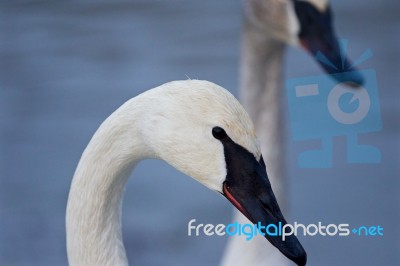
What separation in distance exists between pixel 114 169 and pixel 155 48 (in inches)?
42.3

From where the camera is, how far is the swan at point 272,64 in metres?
2.50

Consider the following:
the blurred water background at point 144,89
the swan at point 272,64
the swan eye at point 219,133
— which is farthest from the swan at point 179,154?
the blurred water background at point 144,89

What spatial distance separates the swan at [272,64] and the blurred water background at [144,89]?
0.05 m

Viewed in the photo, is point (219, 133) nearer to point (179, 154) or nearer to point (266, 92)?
point (179, 154)

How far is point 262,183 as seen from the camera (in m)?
1.57

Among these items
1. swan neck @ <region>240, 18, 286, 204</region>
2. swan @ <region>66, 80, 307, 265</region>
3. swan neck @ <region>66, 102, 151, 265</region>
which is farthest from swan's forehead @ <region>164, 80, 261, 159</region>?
swan neck @ <region>240, 18, 286, 204</region>

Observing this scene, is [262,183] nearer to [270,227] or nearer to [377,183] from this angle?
[270,227]

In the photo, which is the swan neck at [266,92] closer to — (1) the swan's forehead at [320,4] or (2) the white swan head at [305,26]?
(2) the white swan head at [305,26]

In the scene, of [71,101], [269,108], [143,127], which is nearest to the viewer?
[143,127]

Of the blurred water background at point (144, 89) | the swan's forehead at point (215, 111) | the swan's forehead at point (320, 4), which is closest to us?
the swan's forehead at point (215, 111)

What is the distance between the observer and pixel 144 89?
8.68 ft

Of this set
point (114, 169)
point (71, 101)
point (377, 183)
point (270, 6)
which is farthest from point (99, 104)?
point (114, 169)

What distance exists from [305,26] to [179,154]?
1064 millimetres

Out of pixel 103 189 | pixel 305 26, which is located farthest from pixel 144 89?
pixel 103 189
